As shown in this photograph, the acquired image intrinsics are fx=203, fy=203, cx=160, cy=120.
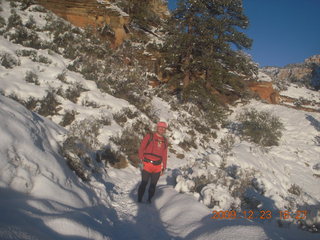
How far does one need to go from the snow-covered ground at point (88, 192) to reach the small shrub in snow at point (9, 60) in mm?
79

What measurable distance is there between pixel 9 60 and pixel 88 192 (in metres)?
6.96

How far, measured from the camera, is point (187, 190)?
477 centimetres

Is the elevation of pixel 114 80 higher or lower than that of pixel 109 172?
higher

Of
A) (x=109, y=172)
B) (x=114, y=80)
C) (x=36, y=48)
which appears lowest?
(x=109, y=172)

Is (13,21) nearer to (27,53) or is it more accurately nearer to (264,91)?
(27,53)

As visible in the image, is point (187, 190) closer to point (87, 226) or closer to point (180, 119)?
point (87, 226)

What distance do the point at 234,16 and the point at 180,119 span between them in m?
8.98

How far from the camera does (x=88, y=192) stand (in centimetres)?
386

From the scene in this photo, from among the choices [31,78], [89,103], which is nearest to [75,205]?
[89,103]

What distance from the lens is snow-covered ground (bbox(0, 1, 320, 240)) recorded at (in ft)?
7.63

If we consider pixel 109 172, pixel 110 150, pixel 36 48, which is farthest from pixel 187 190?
pixel 36 48

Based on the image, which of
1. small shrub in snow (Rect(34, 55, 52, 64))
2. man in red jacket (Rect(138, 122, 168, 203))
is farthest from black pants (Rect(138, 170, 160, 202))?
small shrub in snow (Rect(34, 55, 52, 64))

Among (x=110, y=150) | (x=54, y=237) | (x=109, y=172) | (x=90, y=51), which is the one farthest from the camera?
(x=90, y=51)

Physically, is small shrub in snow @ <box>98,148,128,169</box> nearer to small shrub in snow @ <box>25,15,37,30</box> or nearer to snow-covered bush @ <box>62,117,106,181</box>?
snow-covered bush @ <box>62,117,106,181</box>
